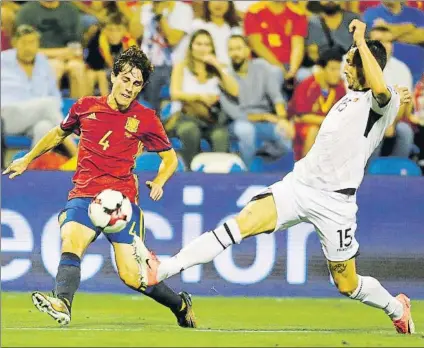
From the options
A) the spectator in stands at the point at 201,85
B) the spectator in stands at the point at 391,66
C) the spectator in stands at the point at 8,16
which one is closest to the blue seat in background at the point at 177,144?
the spectator in stands at the point at 201,85

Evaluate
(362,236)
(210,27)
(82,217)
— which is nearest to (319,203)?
(82,217)

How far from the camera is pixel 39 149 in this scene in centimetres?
891

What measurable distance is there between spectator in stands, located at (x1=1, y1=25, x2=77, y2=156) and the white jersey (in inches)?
200

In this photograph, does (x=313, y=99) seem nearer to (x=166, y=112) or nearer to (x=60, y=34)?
(x=166, y=112)

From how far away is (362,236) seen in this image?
11.7 meters

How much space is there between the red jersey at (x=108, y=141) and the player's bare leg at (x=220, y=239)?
884 mm

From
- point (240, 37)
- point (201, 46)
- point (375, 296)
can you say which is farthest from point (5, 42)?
point (375, 296)

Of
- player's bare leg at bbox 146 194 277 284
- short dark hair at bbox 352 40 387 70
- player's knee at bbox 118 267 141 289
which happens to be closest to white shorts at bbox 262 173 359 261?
player's bare leg at bbox 146 194 277 284

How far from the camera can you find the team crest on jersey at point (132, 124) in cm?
892

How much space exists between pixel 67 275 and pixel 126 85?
5.31 feet

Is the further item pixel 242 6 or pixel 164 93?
pixel 242 6

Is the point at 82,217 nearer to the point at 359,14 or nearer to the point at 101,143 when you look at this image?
the point at 101,143

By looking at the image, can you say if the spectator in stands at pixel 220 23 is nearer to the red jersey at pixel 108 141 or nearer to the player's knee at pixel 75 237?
the red jersey at pixel 108 141

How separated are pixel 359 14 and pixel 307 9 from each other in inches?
25.8
